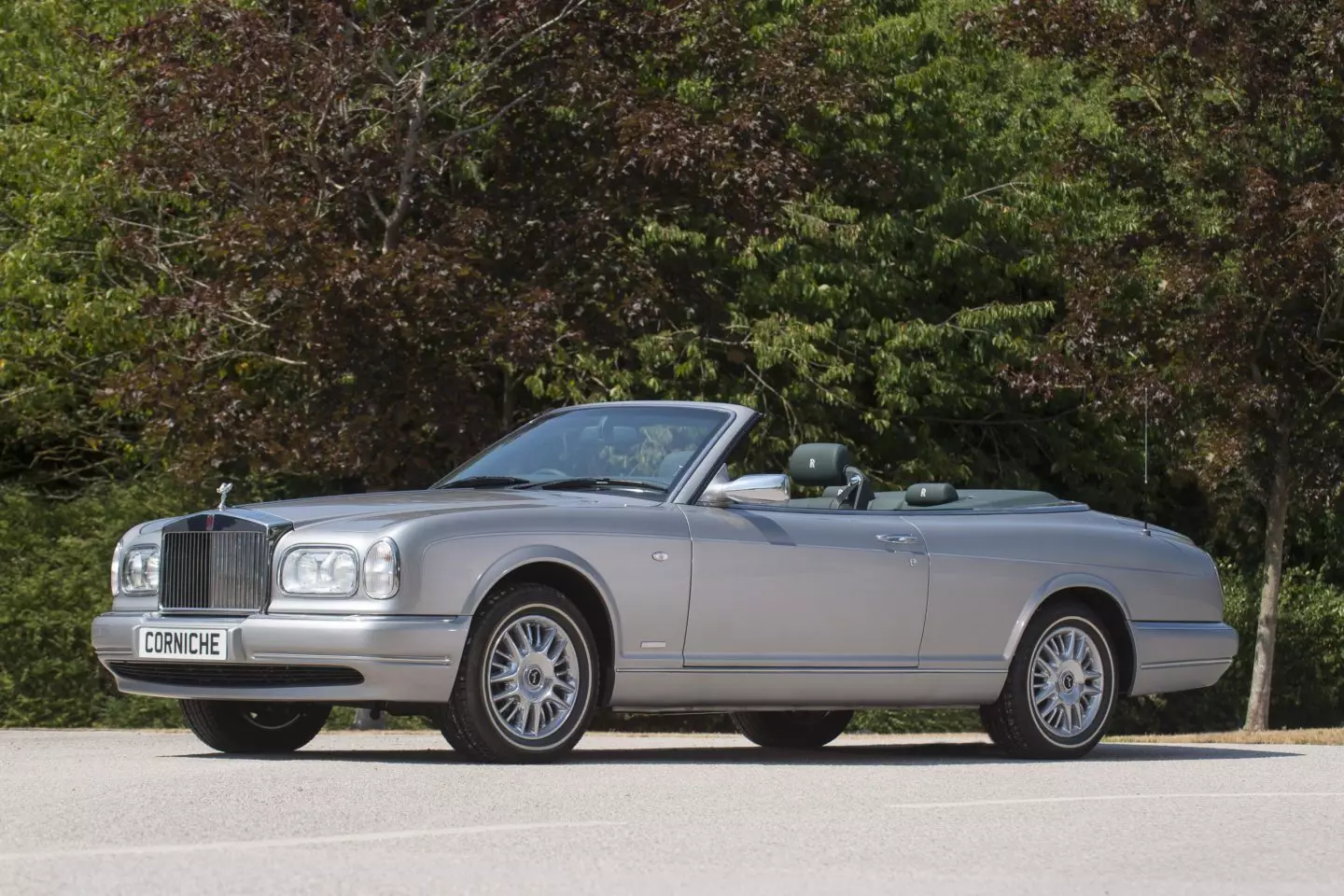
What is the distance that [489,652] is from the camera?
9.90 m

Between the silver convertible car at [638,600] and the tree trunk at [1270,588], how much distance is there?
943 cm

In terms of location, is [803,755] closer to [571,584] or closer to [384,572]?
[571,584]

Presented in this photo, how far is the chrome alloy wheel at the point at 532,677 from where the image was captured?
9.98 m

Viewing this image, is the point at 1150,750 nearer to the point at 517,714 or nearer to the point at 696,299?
the point at 517,714

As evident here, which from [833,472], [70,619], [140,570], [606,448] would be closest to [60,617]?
[70,619]

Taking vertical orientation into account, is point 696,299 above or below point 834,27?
below

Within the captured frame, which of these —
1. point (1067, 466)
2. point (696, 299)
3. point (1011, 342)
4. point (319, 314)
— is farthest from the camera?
point (1067, 466)

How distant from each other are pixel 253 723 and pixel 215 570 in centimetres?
120

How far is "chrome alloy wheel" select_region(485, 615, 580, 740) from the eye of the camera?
32.8ft

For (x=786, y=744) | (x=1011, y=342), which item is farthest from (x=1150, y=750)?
(x=1011, y=342)

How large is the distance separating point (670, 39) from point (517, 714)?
33.4 ft

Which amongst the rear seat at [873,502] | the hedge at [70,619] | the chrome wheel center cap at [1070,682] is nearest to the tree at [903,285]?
the hedge at [70,619]

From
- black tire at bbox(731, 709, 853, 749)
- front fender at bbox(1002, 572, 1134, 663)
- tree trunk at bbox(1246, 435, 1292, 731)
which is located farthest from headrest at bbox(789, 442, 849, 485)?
tree trunk at bbox(1246, 435, 1292, 731)

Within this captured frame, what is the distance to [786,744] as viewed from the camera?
42.5 feet
